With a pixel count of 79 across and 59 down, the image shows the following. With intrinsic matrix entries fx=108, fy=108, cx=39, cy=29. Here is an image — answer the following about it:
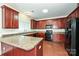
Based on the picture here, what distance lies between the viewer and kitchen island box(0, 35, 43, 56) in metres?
1.04

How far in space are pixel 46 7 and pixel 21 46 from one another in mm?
471

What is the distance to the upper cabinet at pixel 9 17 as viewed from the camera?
3.67ft

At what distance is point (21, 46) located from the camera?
107cm

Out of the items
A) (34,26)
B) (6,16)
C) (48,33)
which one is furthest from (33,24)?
(6,16)

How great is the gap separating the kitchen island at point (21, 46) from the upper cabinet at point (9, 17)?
151 millimetres

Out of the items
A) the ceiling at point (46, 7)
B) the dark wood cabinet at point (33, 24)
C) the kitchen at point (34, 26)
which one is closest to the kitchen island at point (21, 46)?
the kitchen at point (34, 26)

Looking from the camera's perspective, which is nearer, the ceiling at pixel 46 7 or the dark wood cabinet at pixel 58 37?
the ceiling at pixel 46 7

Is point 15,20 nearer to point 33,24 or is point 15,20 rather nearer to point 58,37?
point 33,24

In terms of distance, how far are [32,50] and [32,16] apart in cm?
38

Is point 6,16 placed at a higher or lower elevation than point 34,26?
higher

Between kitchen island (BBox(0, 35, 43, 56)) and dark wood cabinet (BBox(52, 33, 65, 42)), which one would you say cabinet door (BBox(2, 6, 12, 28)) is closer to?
kitchen island (BBox(0, 35, 43, 56))

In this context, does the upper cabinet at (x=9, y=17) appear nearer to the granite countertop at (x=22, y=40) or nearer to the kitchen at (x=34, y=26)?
the kitchen at (x=34, y=26)

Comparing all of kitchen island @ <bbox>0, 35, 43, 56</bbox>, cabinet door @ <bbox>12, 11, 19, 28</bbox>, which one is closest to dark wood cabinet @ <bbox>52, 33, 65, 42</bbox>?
kitchen island @ <bbox>0, 35, 43, 56</bbox>

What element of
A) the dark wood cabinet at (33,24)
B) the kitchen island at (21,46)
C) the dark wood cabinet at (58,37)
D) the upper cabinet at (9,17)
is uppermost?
the upper cabinet at (9,17)
